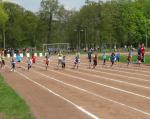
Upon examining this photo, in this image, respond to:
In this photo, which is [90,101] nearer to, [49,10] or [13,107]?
[13,107]

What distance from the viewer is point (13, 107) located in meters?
19.7

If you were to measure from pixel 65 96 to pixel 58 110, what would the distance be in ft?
17.0

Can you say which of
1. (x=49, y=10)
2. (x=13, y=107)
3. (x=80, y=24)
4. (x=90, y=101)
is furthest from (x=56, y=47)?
(x=13, y=107)

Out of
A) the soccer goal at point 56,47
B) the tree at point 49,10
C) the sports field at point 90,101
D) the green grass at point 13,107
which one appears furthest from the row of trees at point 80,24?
the green grass at point 13,107

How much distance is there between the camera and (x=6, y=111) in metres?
18.6

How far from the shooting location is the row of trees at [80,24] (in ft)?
370

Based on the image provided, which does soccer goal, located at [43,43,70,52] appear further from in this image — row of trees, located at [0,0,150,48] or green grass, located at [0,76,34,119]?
green grass, located at [0,76,34,119]

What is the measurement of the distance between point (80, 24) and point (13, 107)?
97.0 meters


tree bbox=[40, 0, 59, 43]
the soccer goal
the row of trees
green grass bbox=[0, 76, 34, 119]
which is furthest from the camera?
tree bbox=[40, 0, 59, 43]

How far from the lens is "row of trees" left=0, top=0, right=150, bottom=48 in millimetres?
112688

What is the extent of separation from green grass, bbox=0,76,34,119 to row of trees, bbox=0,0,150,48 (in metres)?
82.3

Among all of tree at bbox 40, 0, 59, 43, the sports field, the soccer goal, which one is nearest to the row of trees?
tree at bbox 40, 0, 59, 43

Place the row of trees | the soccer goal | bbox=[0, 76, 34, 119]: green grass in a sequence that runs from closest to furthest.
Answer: bbox=[0, 76, 34, 119]: green grass, the soccer goal, the row of trees

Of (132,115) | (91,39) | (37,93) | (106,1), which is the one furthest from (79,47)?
(132,115)
